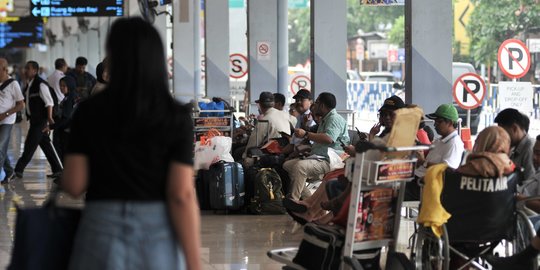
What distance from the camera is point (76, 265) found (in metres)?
3.68

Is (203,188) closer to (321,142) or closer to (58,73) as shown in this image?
(321,142)

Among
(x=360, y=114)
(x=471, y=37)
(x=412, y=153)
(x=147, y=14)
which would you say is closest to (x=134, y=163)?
(x=412, y=153)

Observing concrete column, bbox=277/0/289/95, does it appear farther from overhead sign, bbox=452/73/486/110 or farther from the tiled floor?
the tiled floor

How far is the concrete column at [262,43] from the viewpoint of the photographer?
64.1 feet

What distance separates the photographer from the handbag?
3.87m

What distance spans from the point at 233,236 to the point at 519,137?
3170 millimetres

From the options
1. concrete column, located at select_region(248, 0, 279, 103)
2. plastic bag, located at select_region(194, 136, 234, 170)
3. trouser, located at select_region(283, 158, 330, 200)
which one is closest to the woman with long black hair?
trouser, located at select_region(283, 158, 330, 200)

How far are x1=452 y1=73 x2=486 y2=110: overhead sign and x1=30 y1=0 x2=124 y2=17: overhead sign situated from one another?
377 inches

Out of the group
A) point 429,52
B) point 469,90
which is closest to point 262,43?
point 469,90

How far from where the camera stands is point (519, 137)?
7.14m

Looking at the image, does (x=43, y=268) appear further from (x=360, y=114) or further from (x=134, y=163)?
(x=360, y=114)

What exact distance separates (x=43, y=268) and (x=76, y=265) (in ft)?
0.86

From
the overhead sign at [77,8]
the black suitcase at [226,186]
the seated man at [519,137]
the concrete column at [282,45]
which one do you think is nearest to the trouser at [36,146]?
the black suitcase at [226,186]

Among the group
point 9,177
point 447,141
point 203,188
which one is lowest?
point 9,177
